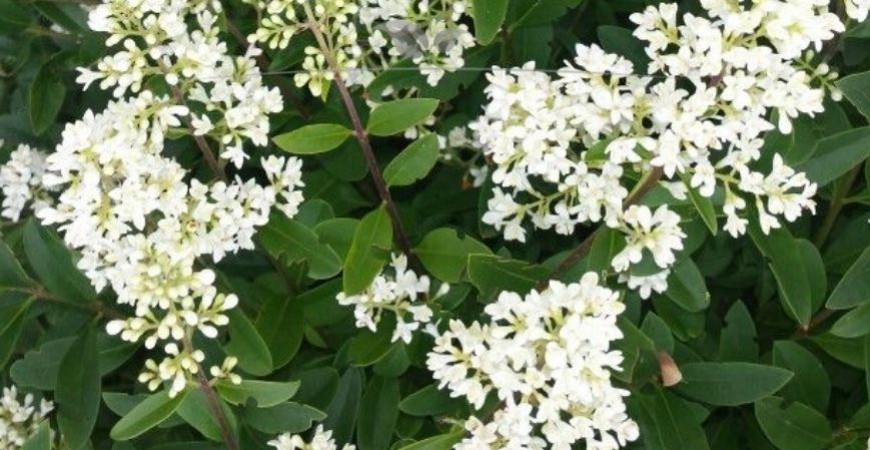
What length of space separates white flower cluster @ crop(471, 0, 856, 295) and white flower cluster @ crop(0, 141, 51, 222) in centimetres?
109

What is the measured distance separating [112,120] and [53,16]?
2.71 ft

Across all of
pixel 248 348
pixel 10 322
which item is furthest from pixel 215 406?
pixel 10 322

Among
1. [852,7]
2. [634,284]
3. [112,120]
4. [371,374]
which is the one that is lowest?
[371,374]

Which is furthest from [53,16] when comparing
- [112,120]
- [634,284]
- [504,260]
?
[634,284]

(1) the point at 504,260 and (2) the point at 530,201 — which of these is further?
(2) the point at 530,201

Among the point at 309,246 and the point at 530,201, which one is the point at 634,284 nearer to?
the point at 530,201

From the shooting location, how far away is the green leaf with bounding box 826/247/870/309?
1.92 m

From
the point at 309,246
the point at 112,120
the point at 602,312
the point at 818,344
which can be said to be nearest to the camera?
the point at 602,312

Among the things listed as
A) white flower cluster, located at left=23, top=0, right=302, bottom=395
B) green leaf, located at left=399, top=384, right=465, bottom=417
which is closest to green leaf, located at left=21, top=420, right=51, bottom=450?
white flower cluster, located at left=23, top=0, right=302, bottom=395

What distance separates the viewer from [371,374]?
2.33 meters

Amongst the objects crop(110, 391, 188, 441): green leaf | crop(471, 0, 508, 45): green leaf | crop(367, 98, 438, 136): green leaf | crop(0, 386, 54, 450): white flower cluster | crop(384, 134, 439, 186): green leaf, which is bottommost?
crop(0, 386, 54, 450): white flower cluster

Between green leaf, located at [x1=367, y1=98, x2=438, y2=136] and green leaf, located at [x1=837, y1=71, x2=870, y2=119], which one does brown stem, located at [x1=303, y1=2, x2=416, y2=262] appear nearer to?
green leaf, located at [x1=367, y1=98, x2=438, y2=136]

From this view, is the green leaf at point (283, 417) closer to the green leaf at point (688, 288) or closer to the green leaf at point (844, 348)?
the green leaf at point (688, 288)

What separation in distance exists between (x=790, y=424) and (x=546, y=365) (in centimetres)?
63
